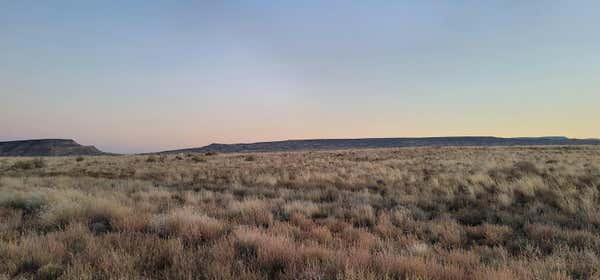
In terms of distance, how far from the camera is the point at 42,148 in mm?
93438

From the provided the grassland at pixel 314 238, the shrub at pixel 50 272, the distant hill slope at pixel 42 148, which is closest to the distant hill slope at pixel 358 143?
the distant hill slope at pixel 42 148

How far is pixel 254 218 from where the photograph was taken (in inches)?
263

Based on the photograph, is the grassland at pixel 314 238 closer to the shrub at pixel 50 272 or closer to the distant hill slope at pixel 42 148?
the shrub at pixel 50 272

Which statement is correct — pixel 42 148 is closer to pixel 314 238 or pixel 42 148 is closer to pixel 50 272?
pixel 50 272

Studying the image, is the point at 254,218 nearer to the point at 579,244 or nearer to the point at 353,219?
the point at 353,219

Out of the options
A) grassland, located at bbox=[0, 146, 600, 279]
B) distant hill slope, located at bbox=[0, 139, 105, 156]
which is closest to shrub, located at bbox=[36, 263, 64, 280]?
grassland, located at bbox=[0, 146, 600, 279]

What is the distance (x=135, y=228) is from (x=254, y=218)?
221cm

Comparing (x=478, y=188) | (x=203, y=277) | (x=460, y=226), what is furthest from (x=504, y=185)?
(x=203, y=277)

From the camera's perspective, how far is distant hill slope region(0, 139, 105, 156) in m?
90.4

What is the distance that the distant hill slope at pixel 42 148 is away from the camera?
90.4 m

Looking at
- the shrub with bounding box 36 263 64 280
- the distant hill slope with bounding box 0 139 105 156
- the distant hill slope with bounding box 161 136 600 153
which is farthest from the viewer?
the distant hill slope with bounding box 161 136 600 153

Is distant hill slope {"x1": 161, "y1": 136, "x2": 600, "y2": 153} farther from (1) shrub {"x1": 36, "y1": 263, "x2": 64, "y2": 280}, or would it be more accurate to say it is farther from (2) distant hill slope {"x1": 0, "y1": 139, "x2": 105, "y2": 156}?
(1) shrub {"x1": 36, "y1": 263, "x2": 64, "y2": 280}

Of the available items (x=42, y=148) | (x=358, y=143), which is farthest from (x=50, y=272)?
(x=42, y=148)

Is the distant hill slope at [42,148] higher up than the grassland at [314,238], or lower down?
higher up
